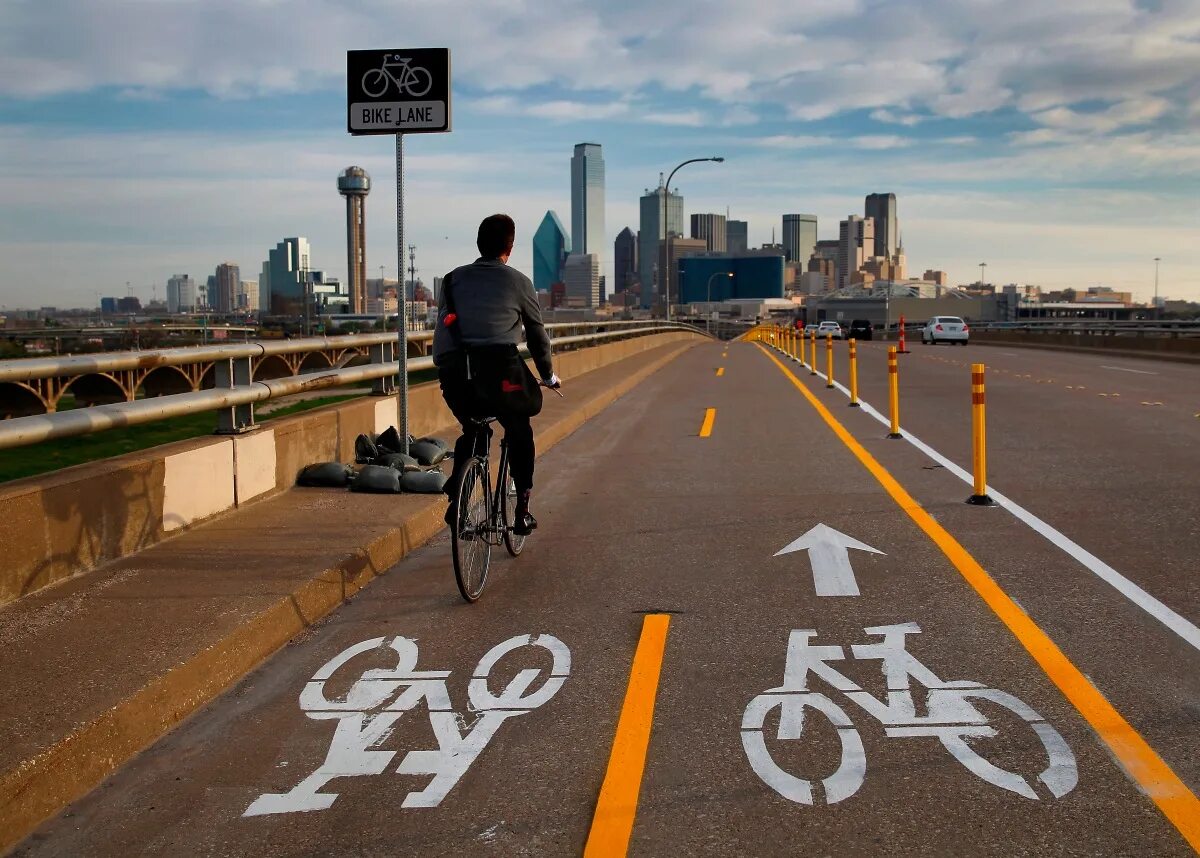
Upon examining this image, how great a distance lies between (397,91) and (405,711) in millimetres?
6084

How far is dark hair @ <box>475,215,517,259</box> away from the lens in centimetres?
719

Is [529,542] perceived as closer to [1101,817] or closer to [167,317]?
[1101,817]

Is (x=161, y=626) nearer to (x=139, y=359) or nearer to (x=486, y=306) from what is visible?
(x=139, y=359)

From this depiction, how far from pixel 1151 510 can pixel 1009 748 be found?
5.62m

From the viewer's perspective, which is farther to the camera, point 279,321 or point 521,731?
point 279,321

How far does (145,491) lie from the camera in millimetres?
7117

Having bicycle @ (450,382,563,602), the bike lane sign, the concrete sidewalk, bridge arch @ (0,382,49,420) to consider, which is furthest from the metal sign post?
bridge arch @ (0,382,49,420)

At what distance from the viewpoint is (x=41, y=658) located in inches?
201

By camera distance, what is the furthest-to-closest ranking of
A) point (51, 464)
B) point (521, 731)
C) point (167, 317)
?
point (167, 317) < point (51, 464) < point (521, 731)

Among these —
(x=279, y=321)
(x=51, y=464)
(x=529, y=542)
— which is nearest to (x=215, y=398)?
(x=529, y=542)

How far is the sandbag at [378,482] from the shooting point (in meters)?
9.38

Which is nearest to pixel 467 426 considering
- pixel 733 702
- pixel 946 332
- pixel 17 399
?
pixel 733 702

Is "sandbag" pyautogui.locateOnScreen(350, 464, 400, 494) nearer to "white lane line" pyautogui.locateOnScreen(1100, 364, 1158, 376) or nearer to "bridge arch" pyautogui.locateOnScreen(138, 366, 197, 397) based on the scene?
"white lane line" pyautogui.locateOnScreen(1100, 364, 1158, 376)

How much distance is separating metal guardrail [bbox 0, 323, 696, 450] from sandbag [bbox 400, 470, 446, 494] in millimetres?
1096
